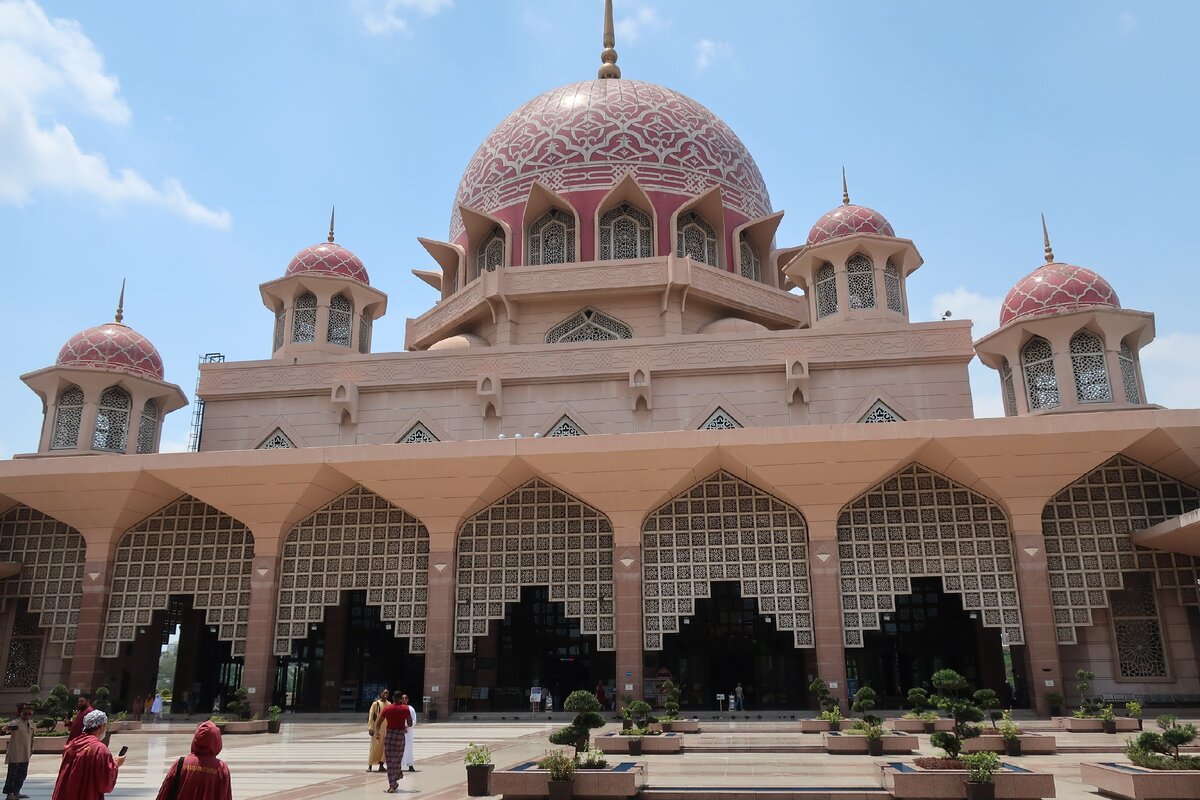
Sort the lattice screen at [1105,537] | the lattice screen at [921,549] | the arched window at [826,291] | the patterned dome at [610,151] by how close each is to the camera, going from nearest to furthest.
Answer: the lattice screen at [1105,537]
the lattice screen at [921,549]
the arched window at [826,291]
the patterned dome at [610,151]

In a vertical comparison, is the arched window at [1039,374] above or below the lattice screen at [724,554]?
above

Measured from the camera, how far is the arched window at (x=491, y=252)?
2830 centimetres

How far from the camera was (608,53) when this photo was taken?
1331 inches

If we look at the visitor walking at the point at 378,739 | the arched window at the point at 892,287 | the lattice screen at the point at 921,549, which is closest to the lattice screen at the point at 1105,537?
the lattice screen at the point at 921,549

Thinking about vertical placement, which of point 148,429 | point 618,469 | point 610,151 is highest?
point 610,151

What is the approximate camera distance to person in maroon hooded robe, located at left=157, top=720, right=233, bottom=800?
505 cm

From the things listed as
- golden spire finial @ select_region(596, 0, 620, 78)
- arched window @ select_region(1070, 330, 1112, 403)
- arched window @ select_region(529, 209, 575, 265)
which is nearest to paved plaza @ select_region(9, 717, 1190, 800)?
arched window @ select_region(1070, 330, 1112, 403)

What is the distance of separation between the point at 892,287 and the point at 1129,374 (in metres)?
5.85

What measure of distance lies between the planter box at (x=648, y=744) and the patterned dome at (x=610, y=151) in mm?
17620

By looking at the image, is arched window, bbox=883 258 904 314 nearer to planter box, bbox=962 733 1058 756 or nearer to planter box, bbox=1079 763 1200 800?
planter box, bbox=962 733 1058 756

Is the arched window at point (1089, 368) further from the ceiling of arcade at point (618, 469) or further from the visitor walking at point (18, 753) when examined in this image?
the visitor walking at point (18, 753)

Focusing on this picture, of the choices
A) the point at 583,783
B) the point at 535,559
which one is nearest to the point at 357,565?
the point at 535,559

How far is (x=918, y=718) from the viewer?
15.0 metres

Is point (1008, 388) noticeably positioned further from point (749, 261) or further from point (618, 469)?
point (749, 261)
